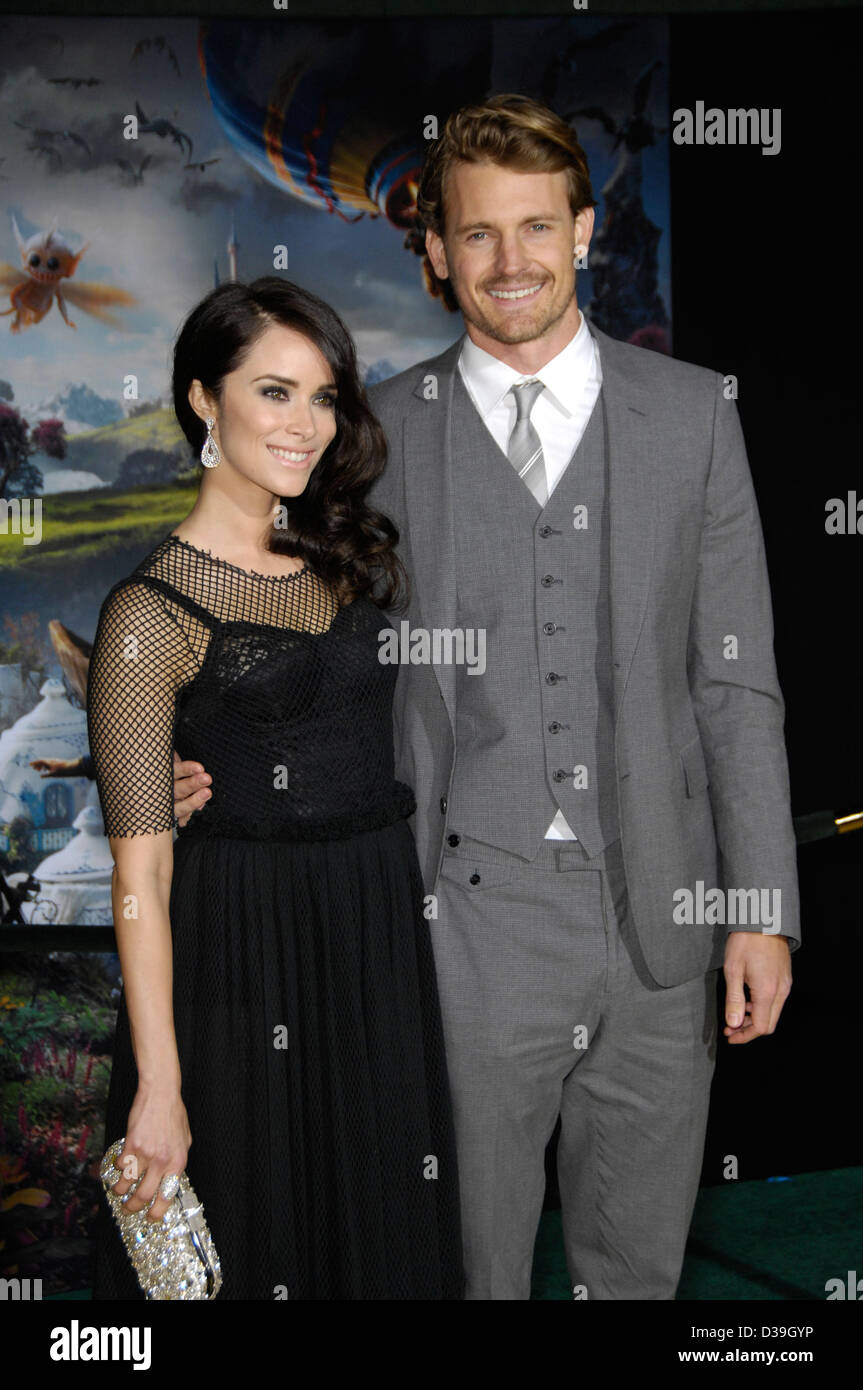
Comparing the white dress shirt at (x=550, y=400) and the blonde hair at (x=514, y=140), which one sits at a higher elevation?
the blonde hair at (x=514, y=140)

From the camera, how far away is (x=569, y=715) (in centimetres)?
222

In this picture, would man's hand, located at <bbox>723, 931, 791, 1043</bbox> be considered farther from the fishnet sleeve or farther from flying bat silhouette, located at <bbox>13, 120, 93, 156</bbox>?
flying bat silhouette, located at <bbox>13, 120, 93, 156</bbox>

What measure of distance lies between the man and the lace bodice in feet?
0.40

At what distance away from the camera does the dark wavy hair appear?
2170 mm

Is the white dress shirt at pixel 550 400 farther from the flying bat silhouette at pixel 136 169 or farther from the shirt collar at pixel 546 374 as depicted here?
the flying bat silhouette at pixel 136 169

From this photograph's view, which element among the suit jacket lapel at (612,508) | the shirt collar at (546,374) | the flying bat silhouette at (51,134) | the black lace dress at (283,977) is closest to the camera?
the black lace dress at (283,977)

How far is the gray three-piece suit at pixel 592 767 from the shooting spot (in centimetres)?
221

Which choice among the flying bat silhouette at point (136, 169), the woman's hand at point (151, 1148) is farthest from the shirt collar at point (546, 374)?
the flying bat silhouette at point (136, 169)

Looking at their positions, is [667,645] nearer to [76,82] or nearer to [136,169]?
[136,169]

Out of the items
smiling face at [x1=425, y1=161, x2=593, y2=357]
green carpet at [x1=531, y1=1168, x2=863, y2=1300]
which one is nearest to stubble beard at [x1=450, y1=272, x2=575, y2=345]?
smiling face at [x1=425, y1=161, x2=593, y2=357]

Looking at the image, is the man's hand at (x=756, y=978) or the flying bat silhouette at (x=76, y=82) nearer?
the man's hand at (x=756, y=978)

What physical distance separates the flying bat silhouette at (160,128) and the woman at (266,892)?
1490mm

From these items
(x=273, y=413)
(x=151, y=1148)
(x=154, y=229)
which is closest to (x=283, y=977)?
(x=151, y=1148)
